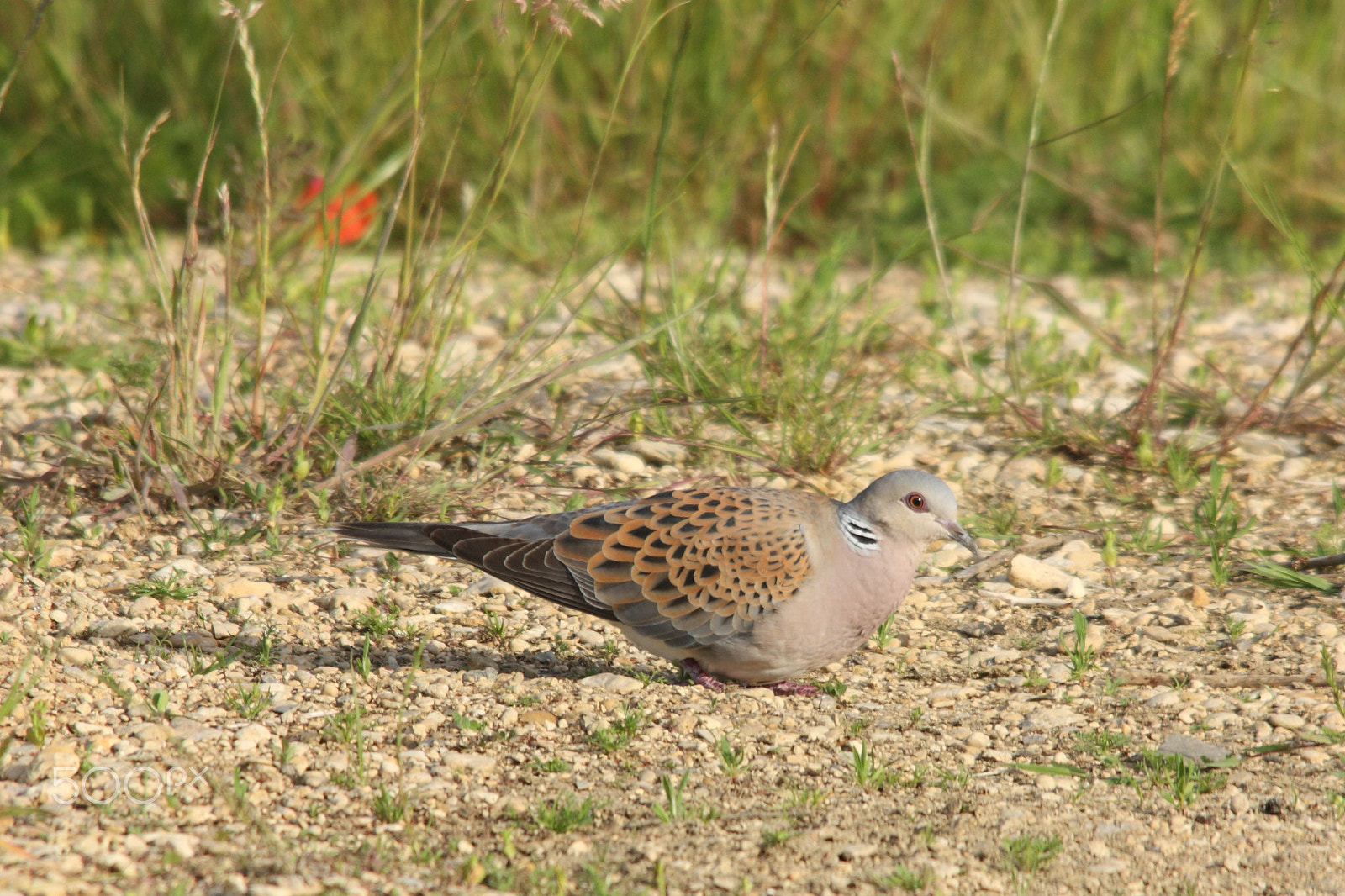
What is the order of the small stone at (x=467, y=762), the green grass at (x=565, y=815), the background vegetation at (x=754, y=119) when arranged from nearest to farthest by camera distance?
the green grass at (x=565, y=815) → the small stone at (x=467, y=762) → the background vegetation at (x=754, y=119)

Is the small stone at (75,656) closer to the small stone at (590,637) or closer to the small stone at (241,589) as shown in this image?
the small stone at (241,589)

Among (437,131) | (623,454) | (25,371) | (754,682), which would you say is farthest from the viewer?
(437,131)

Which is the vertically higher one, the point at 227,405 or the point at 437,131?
the point at 437,131

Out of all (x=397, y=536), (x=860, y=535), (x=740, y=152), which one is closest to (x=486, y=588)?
(x=397, y=536)

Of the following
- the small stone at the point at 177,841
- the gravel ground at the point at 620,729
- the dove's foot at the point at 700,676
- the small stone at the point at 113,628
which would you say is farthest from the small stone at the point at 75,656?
the dove's foot at the point at 700,676

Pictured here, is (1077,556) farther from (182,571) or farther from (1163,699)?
(182,571)

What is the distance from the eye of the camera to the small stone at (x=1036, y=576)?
4.18 metres

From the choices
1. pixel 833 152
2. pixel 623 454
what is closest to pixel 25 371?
pixel 623 454

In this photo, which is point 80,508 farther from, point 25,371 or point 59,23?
point 59,23

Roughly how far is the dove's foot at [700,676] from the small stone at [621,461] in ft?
4.10

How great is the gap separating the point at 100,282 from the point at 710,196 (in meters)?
3.02

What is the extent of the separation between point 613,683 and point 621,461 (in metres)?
1.36

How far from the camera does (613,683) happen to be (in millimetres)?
3607

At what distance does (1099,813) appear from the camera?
116 inches
